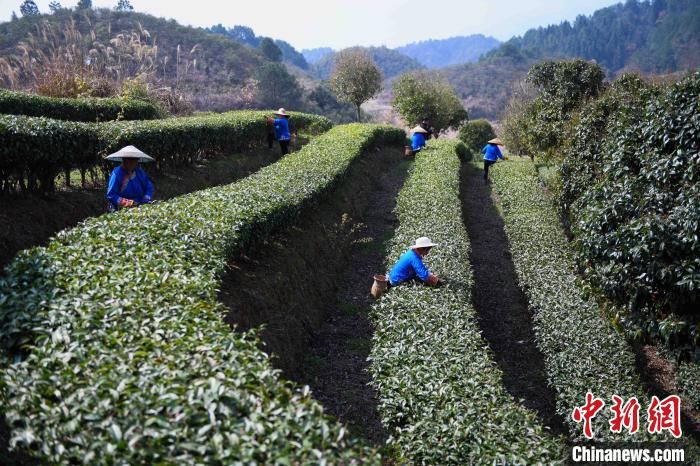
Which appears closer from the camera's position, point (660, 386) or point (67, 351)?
point (67, 351)

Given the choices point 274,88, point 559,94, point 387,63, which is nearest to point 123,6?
point 274,88

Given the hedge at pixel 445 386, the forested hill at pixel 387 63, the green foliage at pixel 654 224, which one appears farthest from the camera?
the forested hill at pixel 387 63

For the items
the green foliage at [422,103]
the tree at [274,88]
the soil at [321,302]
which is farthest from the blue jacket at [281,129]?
the tree at [274,88]

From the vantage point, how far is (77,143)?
10250 mm

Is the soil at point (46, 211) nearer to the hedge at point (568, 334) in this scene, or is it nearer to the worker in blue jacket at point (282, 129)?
the worker in blue jacket at point (282, 129)

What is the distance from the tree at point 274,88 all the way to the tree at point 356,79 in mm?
25174

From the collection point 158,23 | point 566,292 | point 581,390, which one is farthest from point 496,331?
point 158,23

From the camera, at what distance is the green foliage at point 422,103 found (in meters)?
34.8

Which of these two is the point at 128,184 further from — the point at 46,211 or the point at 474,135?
the point at 474,135

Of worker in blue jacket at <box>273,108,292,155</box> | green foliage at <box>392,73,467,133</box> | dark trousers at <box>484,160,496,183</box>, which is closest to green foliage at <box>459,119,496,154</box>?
green foliage at <box>392,73,467,133</box>

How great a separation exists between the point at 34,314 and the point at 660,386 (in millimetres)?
9411

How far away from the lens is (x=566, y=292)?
10.8 meters

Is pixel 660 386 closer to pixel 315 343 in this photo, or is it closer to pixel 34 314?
pixel 315 343

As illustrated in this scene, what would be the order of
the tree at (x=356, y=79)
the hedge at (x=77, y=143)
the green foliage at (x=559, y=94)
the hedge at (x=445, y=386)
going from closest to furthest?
the hedge at (x=445, y=386) → the hedge at (x=77, y=143) → the green foliage at (x=559, y=94) → the tree at (x=356, y=79)
